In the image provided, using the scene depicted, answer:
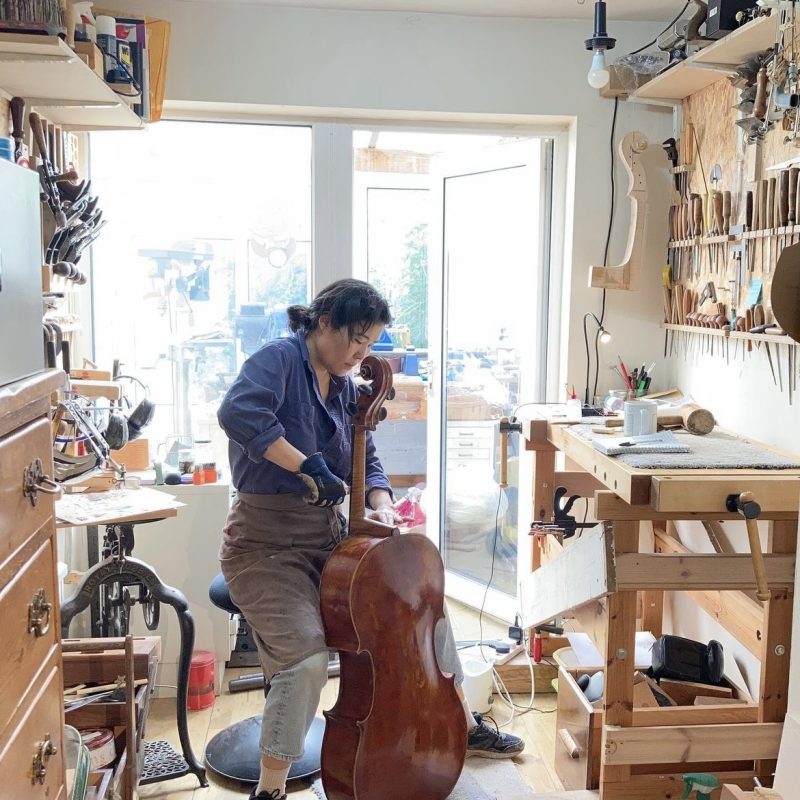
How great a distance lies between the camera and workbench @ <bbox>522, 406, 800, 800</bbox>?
5.80ft

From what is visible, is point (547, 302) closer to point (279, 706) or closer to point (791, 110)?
point (791, 110)

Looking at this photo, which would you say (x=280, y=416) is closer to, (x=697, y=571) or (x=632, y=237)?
(x=697, y=571)

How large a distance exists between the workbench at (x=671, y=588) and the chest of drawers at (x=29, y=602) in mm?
1134

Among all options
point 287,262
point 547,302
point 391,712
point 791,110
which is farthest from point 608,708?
point 287,262

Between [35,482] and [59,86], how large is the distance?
1.56 metres

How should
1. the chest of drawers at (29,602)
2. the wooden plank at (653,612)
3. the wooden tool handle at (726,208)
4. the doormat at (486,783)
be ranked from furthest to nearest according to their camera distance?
the wooden plank at (653,612), the wooden tool handle at (726,208), the doormat at (486,783), the chest of drawers at (29,602)

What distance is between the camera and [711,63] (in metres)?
2.37

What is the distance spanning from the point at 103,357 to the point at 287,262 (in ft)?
2.55

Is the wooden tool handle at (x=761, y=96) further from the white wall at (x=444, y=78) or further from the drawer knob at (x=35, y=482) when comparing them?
the drawer knob at (x=35, y=482)

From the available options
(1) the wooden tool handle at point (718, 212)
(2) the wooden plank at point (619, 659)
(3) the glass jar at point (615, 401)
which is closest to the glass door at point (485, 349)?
(3) the glass jar at point (615, 401)

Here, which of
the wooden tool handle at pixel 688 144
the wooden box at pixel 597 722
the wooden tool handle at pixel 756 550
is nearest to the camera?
the wooden tool handle at pixel 756 550

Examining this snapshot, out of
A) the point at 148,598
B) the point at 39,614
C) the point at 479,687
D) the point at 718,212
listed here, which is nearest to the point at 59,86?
the point at 148,598

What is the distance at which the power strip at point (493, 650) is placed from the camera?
115 inches

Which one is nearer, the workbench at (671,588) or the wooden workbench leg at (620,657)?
the workbench at (671,588)
